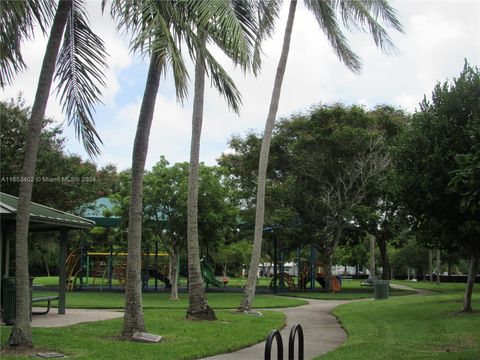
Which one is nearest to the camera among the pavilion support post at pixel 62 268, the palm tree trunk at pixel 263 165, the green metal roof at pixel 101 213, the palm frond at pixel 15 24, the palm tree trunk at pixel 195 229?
the palm frond at pixel 15 24

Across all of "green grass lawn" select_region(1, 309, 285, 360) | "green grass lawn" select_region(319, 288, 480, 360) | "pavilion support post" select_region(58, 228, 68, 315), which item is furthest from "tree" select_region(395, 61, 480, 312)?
"pavilion support post" select_region(58, 228, 68, 315)

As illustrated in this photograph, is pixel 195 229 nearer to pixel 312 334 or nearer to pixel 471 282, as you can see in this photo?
pixel 312 334

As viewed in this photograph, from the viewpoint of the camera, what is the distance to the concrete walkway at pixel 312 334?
10.4 metres

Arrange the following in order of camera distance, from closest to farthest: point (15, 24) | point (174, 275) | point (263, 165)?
point (15, 24)
point (263, 165)
point (174, 275)

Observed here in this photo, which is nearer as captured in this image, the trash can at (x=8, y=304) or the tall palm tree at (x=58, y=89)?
the tall palm tree at (x=58, y=89)

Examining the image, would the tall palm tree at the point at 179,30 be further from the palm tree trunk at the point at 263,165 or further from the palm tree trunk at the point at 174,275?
the palm tree trunk at the point at 174,275

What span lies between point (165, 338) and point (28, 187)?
417 cm

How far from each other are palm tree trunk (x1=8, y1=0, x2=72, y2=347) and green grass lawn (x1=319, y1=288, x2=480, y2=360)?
518cm

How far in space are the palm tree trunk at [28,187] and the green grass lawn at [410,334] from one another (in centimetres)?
518

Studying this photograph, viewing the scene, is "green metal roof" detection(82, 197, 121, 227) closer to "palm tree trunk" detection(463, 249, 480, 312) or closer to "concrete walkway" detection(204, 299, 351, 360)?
"concrete walkway" detection(204, 299, 351, 360)

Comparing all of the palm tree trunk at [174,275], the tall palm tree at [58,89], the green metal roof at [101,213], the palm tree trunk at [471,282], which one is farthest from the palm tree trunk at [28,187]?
the green metal roof at [101,213]

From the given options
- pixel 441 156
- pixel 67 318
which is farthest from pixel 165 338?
pixel 441 156

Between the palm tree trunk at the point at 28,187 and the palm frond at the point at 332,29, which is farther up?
the palm frond at the point at 332,29

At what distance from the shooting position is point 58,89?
11.2 metres
